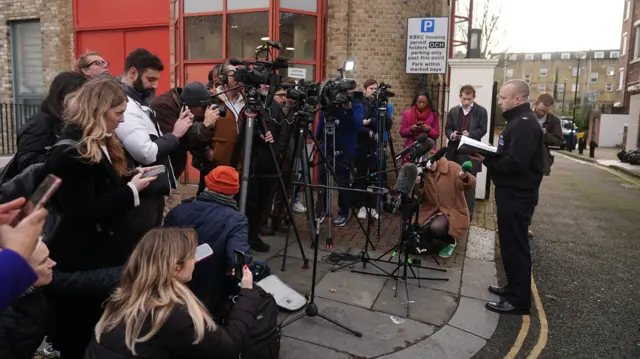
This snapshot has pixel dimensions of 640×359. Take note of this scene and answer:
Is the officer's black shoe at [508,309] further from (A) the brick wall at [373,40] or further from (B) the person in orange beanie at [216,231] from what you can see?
(A) the brick wall at [373,40]

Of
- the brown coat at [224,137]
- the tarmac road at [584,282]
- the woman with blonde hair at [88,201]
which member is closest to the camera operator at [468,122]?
the tarmac road at [584,282]

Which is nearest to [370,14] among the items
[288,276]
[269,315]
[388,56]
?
[388,56]

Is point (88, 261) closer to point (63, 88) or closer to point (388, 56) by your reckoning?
point (63, 88)

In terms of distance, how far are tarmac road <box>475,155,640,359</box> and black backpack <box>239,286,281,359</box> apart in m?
1.68

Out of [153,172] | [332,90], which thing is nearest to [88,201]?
[153,172]

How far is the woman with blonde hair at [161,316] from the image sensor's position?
1.87 meters

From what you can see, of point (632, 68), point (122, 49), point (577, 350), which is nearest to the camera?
point (577, 350)

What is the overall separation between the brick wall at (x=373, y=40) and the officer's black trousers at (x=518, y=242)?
560cm

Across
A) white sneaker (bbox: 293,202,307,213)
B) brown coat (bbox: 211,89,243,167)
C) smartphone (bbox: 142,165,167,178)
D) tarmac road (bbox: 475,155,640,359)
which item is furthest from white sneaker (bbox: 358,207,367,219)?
smartphone (bbox: 142,165,167,178)

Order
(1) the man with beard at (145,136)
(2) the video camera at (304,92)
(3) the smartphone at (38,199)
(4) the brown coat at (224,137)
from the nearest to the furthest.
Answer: (3) the smartphone at (38,199)
(1) the man with beard at (145,136)
(2) the video camera at (304,92)
(4) the brown coat at (224,137)

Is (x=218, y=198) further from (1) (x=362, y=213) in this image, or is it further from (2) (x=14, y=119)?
(2) (x=14, y=119)

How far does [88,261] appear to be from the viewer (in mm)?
2535

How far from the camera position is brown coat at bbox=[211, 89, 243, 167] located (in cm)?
496

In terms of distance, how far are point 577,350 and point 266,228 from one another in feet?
12.1
